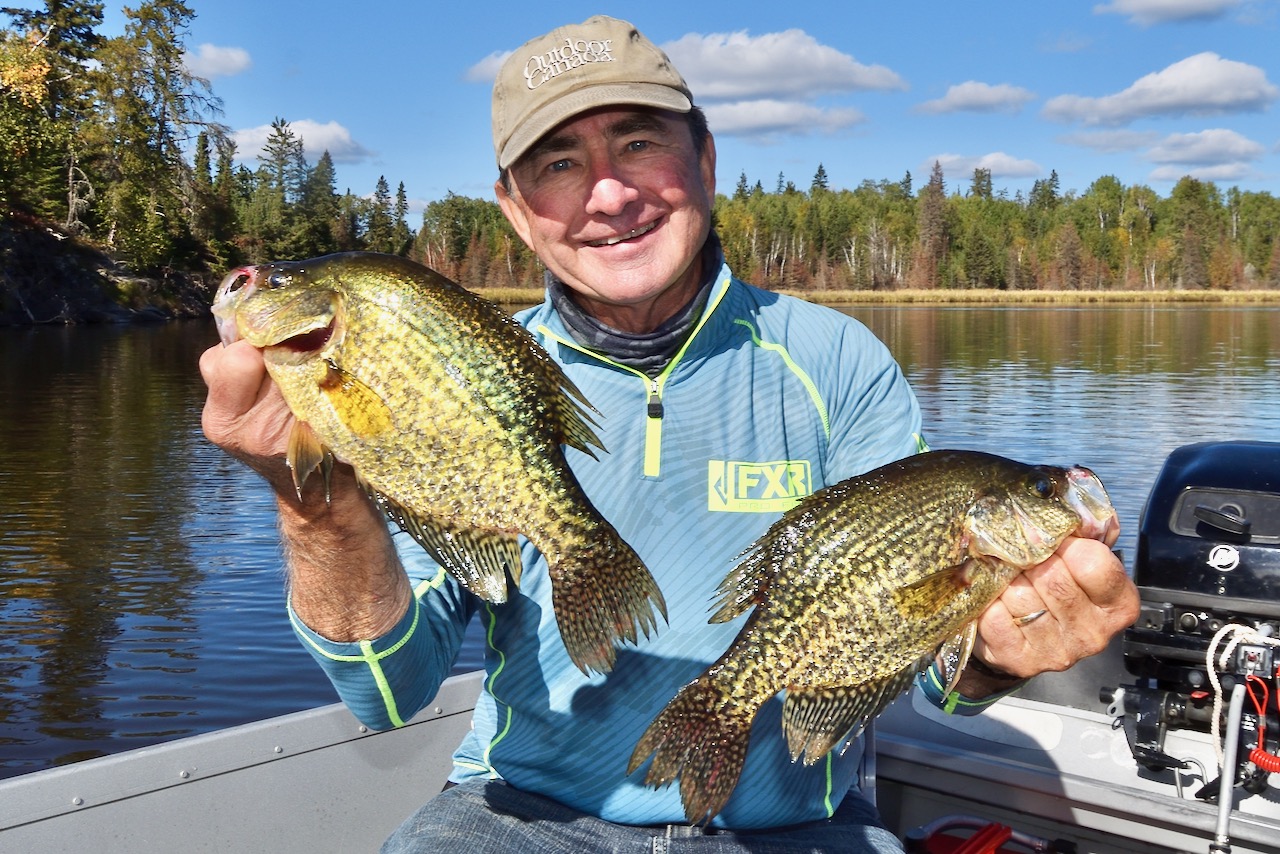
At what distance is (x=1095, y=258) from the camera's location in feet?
449

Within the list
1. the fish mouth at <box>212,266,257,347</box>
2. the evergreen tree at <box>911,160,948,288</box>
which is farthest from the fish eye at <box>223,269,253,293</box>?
the evergreen tree at <box>911,160,948,288</box>

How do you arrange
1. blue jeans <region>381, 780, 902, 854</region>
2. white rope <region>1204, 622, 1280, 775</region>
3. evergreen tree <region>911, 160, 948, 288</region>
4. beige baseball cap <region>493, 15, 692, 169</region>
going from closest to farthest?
blue jeans <region>381, 780, 902, 854</region>, beige baseball cap <region>493, 15, 692, 169</region>, white rope <region>1204, 622, 1280, 775</region>, evergreen tree <region>911, 160, 948, 288</region>

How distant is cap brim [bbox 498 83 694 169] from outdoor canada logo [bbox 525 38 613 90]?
87 mm

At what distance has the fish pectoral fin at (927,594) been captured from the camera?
2740 millimetres

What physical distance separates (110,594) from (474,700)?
9478 mm

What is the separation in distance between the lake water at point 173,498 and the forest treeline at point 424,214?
16.4 m

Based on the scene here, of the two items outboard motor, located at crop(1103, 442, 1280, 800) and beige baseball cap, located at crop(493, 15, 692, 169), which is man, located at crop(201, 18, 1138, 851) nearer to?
beige baseball cap, located at crop(493, 15, 692, 169)

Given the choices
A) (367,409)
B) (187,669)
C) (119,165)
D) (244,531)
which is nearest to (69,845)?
(367,409)

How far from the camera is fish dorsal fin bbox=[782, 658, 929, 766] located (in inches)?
111

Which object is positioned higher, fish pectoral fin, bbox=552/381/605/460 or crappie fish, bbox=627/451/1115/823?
fish pectoral fin, bbox=552/381/605/460

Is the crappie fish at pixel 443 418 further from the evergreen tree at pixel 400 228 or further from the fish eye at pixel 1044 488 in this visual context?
the evergreen tree at pixel 400 228

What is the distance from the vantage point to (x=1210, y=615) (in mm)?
4586

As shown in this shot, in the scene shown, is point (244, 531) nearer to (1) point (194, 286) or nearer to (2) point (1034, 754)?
(2) point (1034, 754)

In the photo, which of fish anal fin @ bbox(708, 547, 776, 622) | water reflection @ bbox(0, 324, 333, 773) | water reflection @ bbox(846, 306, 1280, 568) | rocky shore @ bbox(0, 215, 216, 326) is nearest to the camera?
fish anal fin @ bbox(708, 547, 776, 622)
